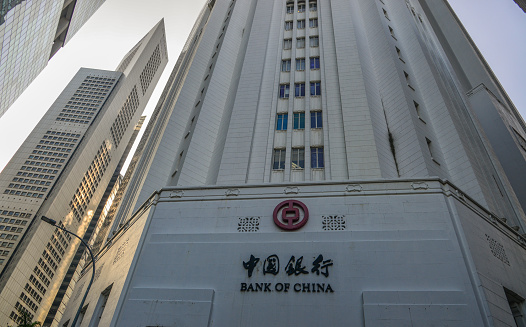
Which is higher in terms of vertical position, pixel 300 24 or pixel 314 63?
pixel 300 24

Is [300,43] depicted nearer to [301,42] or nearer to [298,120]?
[301,42]

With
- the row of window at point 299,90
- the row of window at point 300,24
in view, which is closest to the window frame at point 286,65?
the row of window at point 299,90

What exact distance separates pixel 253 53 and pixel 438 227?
26.2 metres

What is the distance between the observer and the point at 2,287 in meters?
98.9

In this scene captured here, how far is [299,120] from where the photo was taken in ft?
98.9

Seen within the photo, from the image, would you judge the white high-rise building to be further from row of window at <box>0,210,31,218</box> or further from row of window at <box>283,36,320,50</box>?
row of window at <box>0,210,31,218</box>

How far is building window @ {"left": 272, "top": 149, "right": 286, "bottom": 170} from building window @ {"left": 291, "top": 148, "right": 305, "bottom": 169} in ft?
2.60

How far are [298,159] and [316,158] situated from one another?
141 centimetres

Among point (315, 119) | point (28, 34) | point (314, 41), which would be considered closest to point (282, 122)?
point (315, 119)

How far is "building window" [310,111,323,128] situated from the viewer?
96.5 feet

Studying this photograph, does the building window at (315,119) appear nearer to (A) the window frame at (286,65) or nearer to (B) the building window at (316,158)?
(B) the building window at (316,158)

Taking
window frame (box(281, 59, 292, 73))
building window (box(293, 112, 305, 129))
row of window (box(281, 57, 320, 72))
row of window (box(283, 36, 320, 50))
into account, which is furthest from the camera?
row of window (box(283, 36, 320, 50))

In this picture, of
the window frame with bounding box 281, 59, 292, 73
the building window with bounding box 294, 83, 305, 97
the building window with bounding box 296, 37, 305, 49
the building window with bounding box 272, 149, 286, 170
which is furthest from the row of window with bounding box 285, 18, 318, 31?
the building window with bounding box 272, 149, 286, 170

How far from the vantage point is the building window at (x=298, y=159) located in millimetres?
26906
